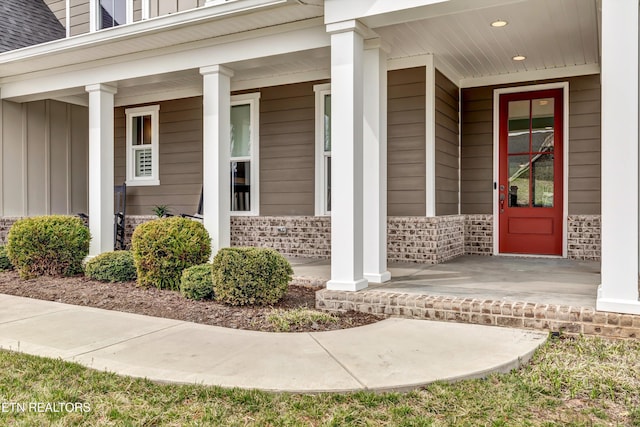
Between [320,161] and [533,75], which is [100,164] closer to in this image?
[320,161]

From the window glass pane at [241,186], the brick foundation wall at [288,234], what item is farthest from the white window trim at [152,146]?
the brick foundation wall at [288,234]

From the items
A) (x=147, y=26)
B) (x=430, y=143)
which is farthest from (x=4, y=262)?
(x=430, y=143)

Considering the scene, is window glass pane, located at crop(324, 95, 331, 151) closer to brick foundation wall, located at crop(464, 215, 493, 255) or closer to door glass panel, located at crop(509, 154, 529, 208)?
brick foundation wall, located at crop(464, 215, 493, 255)

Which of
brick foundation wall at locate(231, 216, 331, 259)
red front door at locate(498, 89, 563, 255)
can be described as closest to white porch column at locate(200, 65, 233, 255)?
brick foundation wall at locate(231, 216, 331, 259)

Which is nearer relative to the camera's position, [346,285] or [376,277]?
[346,285]

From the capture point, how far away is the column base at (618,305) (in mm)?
3283

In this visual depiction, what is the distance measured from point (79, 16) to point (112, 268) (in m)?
4.32

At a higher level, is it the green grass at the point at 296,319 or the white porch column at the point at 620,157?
the white porch column at the point at 620,157

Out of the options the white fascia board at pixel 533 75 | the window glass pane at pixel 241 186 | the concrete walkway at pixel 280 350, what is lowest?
the concrete walkway at pixel 280 350

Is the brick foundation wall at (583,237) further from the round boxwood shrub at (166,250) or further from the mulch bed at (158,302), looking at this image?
the round boxwood shrub at (166,250)

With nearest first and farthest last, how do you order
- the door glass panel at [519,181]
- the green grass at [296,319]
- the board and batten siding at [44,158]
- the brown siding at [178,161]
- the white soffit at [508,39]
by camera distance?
the green grass at [296,319] → the white soffit at [508,39] → the door glass panel at [519,181] → the board and batten siding at [44,158] → the brown siding at [178,161]

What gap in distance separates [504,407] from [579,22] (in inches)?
168

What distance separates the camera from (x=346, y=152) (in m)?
4.38

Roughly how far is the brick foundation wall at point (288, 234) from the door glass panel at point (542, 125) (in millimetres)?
3072
